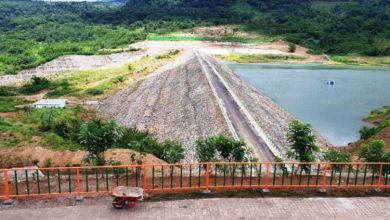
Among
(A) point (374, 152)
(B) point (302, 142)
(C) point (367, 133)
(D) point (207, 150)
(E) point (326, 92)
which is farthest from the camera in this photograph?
(E) point (326, 92)

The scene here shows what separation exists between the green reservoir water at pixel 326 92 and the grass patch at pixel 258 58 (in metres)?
3.79

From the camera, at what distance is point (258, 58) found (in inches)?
3317

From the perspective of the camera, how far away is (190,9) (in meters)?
133

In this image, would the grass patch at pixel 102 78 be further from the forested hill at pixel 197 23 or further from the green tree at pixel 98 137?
the green tree at pixel 98 137

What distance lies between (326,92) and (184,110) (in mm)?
26784

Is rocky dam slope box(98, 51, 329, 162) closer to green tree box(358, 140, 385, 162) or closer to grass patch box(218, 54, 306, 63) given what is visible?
green tree box(358, 140, 385, 162)

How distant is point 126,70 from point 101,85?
1121 centimetres

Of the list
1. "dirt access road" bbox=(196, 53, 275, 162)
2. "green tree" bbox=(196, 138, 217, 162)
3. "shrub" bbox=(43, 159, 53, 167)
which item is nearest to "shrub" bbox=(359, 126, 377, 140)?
"dirt access road" bbox=(196, 53, 275, 162)

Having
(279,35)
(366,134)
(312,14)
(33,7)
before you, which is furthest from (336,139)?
(33,7)

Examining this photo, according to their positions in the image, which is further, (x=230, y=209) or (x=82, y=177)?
(x=82, y=177)

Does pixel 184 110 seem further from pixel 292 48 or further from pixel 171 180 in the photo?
pixel 292 48

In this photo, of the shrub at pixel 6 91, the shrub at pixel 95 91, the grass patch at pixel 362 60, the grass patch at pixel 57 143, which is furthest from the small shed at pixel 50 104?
the grass patch at pixel 362 60

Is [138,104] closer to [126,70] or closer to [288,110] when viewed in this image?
[288,110]

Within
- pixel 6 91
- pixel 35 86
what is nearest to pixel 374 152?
pixel 6 91
